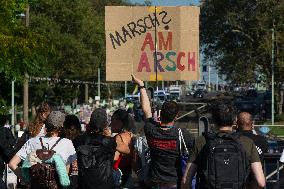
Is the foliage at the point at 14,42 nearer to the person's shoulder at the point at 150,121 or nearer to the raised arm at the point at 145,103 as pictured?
the raised arm at the point at 145,103

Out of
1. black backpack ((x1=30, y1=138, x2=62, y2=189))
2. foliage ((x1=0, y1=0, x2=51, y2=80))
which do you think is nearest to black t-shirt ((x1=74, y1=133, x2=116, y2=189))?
black backpack ((x1=30, y1=138, x2=62, y2=189))

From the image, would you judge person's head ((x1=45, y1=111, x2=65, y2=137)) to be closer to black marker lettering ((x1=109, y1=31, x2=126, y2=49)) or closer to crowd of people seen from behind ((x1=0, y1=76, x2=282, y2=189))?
crowd of people seen from behind ((x1=0, y1=76, x2=282, y2=189))

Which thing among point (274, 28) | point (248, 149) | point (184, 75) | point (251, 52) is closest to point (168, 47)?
point (184, 75)

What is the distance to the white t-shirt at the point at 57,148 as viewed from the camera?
7727 mm

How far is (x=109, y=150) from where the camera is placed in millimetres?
8078

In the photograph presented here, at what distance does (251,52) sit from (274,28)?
4.63m

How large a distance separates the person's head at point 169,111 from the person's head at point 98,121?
0.56 m

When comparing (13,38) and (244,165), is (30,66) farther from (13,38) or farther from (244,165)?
(244,165)

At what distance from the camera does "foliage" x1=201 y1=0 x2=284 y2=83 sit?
6075cm

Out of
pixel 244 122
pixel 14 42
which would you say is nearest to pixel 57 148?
pixel 244 122

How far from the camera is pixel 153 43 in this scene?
16.5 meters

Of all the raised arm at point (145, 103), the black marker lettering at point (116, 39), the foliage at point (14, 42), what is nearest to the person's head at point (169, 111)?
the raised arm at point (145, 103)

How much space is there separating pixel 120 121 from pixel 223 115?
2.00 meters

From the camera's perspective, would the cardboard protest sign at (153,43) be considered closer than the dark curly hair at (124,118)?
No
